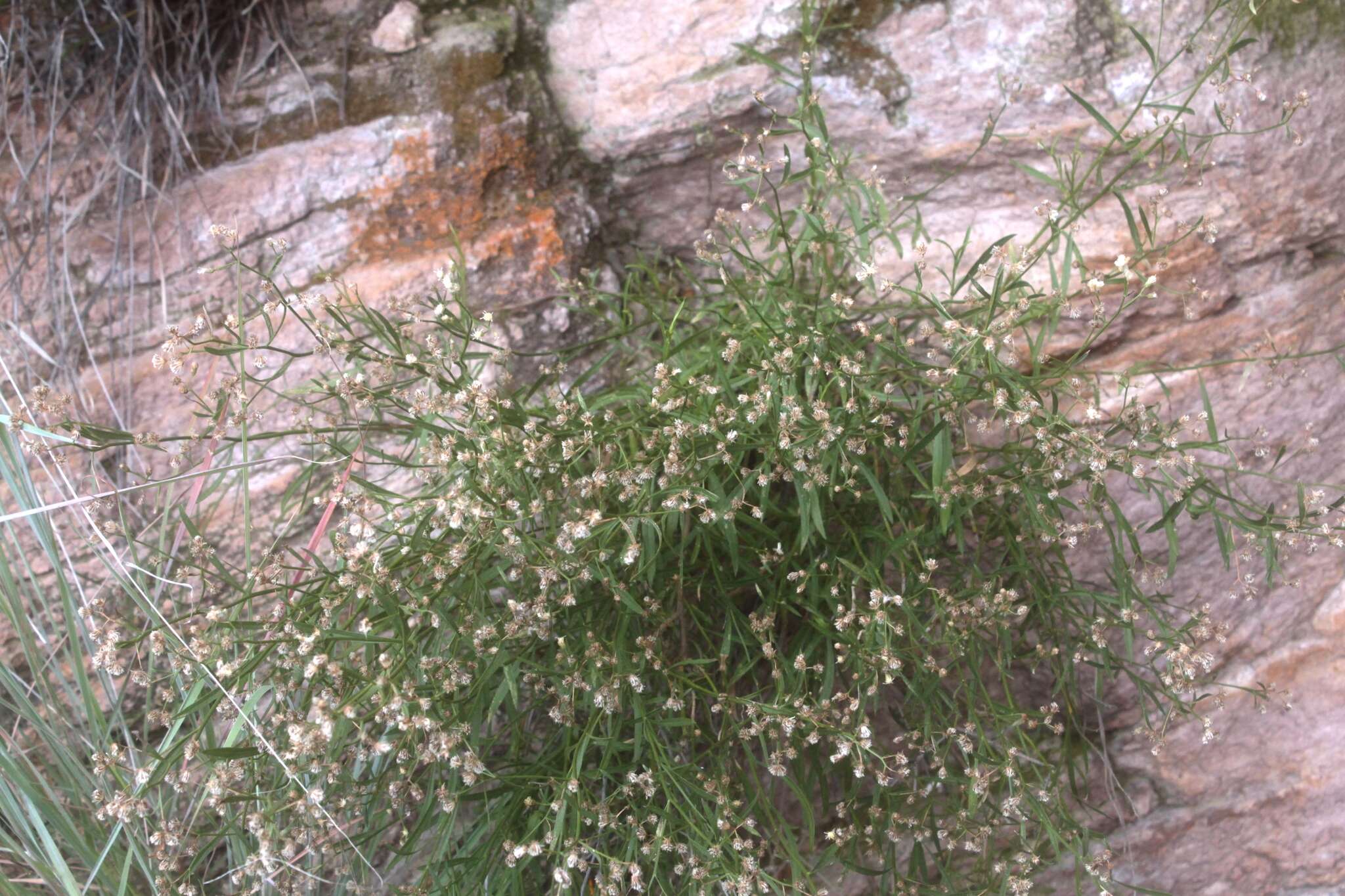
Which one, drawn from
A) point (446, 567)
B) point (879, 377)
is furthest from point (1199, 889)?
point (446, 567)

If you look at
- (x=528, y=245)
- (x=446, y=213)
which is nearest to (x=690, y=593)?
(x=528, y=245)

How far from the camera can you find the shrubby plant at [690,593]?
4.83 feet

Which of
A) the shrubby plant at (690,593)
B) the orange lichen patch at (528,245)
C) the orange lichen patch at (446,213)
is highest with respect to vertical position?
the orange lichen patch at (446,213)

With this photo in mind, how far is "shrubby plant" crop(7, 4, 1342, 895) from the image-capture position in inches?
57.9

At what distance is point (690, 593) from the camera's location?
1810 millimetres

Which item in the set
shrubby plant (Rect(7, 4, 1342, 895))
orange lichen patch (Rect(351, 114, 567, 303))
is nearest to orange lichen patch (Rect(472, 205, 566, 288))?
orange lichen patch (Rect(351, 114, 567, 303))

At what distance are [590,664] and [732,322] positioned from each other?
63cm

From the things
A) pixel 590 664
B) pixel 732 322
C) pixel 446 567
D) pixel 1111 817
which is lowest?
pixel 1111 817

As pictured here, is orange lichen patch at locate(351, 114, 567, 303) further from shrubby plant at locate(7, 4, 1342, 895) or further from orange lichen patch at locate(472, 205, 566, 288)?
shrubby plant at locate(7, 4, 1342, 895)

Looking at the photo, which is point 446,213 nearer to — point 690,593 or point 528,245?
point 528,245

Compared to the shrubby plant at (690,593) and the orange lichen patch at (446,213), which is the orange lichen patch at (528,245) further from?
the shrubby plant at (690,593)

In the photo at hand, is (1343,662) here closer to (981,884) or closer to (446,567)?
(981,884)

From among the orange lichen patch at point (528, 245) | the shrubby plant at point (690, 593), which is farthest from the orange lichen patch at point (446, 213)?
the shrubby plant at point (690, 593)

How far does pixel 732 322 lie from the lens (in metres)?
1.80
